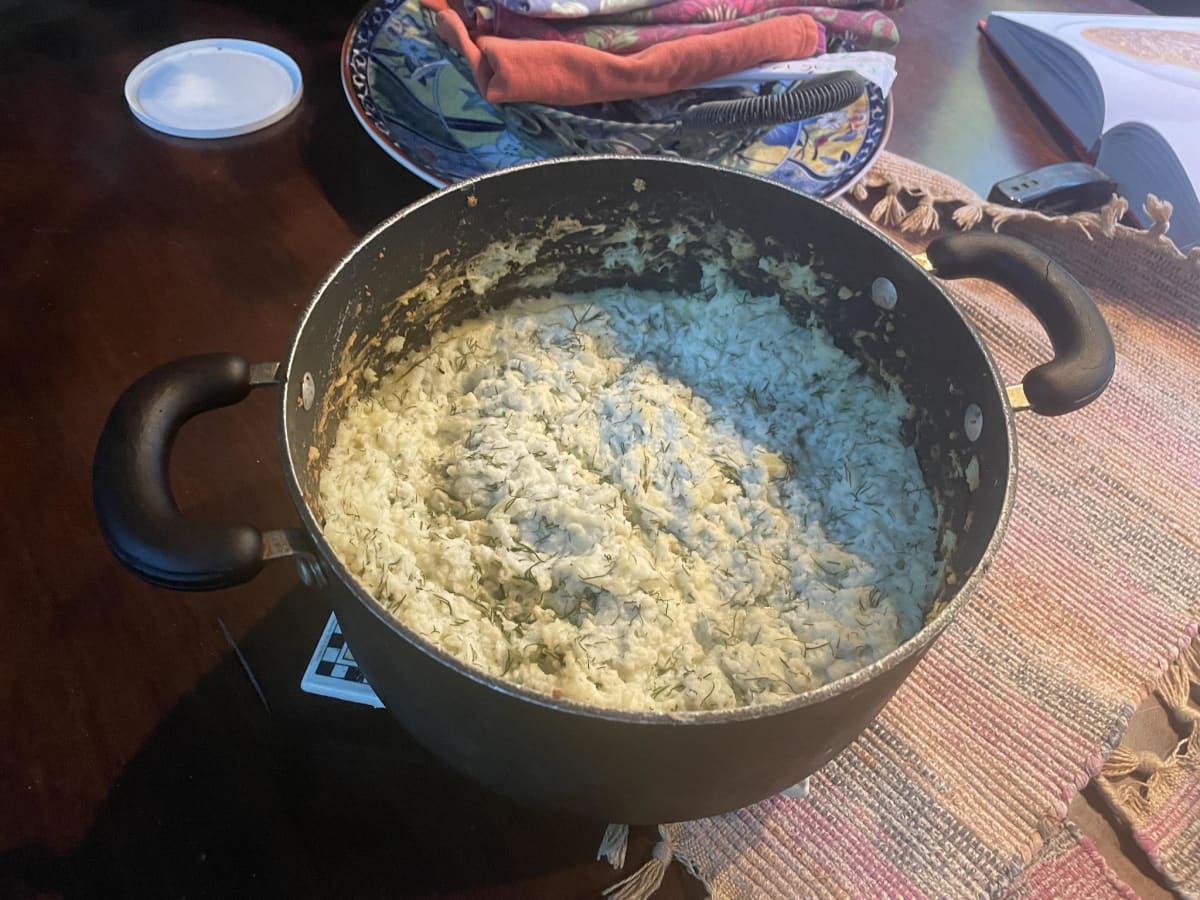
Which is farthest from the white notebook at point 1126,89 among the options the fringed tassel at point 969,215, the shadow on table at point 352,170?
the shadow on table at point 352,170

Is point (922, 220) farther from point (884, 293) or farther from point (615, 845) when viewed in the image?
point (615, 845)

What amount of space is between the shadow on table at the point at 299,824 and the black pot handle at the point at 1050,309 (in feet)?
1.71

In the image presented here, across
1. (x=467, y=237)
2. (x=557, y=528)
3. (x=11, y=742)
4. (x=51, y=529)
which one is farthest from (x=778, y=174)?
(x=11, y=742)

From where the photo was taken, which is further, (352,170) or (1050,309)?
(352,170)

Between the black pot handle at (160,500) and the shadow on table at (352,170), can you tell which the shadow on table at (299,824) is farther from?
the shadow on table at (352,170)

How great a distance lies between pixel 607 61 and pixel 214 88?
692mm

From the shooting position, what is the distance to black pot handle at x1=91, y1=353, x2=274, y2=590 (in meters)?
0.53

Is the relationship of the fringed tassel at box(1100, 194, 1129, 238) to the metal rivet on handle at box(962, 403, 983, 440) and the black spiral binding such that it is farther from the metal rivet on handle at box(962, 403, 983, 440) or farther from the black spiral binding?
the metal rivet on handle at box(962, 403, 983, 440)

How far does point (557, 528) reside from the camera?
30.9 inches

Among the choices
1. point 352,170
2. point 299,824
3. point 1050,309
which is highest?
point 1050,309

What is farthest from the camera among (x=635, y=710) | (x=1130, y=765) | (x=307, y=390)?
(x=1130, y=765)

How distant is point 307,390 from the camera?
2.31 feet

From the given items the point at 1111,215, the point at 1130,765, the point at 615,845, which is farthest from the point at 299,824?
the point at 1111,215

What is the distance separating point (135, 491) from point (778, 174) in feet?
3.11
